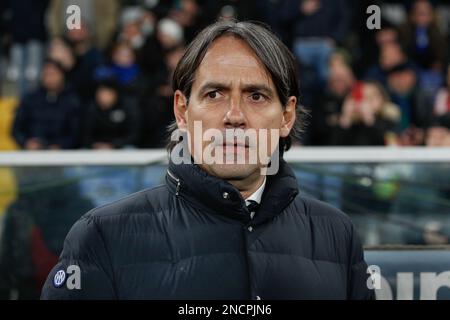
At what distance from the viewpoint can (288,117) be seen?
11.0 feet

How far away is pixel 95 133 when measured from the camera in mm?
8984

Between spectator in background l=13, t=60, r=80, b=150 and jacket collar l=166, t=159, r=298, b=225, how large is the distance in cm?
574

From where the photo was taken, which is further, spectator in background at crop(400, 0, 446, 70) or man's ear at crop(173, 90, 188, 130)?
spectator in background at crop(400, 0, 446, 70)

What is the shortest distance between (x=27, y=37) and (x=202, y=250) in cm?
858

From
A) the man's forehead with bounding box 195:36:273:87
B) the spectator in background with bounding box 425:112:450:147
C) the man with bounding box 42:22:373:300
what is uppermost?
the man's forehead with bounding box 195:36:273:87

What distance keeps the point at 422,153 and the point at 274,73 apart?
2735 mm

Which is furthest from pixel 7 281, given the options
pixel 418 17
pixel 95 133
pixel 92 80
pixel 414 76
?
pixel 418 17

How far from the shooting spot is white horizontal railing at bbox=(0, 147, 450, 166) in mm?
5645

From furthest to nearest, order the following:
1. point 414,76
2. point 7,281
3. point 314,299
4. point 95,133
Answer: point 414,76
point 95,133
point 7,281
point 314,299

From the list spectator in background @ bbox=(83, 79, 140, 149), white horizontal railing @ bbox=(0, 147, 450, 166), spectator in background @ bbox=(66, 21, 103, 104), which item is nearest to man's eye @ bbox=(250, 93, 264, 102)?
white horizontal railing @ bbox=(0, 147, 450, 166)

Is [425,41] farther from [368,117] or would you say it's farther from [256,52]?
[256,52]

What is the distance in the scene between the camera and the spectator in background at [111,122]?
8914 mm

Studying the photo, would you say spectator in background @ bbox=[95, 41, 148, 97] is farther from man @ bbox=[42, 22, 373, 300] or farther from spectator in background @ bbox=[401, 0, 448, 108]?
man @ bbox=[42, 22, 373, 300]

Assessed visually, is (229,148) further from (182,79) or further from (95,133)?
(95,133)
